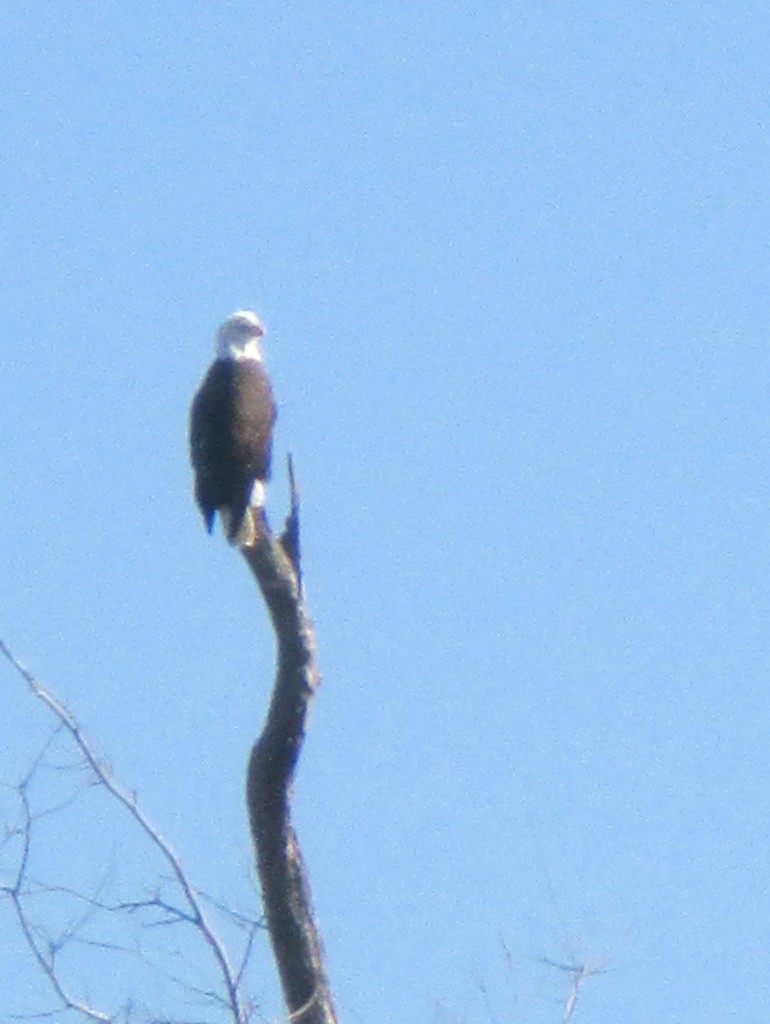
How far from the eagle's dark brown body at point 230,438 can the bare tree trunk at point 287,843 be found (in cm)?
206

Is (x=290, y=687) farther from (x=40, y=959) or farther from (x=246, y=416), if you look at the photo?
(x=246, y=416)

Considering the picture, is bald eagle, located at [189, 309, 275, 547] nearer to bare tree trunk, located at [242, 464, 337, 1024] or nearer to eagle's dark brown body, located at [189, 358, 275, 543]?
eagle's dark brown body, located at [189, 358, 275, 543]

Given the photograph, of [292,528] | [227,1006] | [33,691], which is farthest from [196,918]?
[292,528]

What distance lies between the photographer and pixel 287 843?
303 inches

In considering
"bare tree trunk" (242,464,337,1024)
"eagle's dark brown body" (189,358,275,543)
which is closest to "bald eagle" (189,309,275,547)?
"eagle's dark brown body" (189,358,275,543)

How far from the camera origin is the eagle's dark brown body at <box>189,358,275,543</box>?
33.5 feet

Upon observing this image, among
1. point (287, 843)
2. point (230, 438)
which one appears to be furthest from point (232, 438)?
point (287, 843)

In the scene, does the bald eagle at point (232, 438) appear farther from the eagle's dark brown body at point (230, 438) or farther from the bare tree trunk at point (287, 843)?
the bare tree trunk at point (287, 843)

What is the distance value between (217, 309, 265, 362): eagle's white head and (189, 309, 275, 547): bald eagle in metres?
0.14

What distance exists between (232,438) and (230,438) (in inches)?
0.4

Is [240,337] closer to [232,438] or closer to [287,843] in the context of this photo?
[232,438]

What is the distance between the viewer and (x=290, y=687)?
7.78m

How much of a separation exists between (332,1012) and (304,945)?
0.64ft

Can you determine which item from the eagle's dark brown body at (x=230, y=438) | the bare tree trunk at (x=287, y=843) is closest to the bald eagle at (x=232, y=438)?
the eagle's dark brown body at (x=230, y=438)
